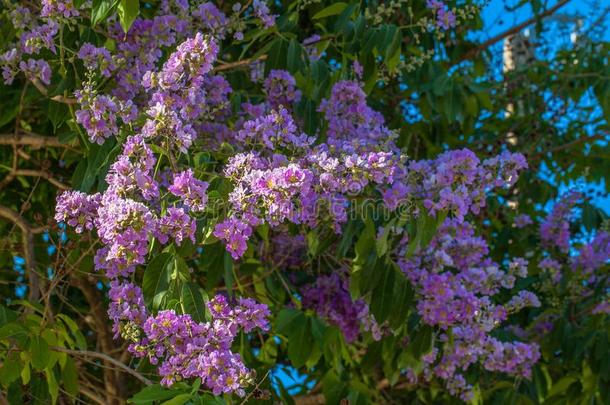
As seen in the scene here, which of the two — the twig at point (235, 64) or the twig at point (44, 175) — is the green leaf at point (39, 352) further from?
the twig at point (235, 64)

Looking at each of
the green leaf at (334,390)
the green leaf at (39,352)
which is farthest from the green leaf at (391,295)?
the green leaf at (39,352)

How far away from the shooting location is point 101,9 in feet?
6.40

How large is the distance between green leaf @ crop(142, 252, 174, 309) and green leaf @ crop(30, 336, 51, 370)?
352 mm

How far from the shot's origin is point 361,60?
278 cm

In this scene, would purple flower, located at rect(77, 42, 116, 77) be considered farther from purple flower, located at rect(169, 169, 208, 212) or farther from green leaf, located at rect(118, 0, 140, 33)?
purple flower, located at rect(169, 169, 208, 212)

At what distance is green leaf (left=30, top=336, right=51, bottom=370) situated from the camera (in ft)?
6.98

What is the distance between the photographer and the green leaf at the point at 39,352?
6.98 feet

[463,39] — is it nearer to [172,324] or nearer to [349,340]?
[349,340]

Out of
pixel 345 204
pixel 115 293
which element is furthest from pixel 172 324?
pixel 345 204

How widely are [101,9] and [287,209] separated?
21.6 inches

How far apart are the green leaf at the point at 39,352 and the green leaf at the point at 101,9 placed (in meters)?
0.72


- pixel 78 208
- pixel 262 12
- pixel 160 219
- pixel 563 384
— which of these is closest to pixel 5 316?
pixel 78 208

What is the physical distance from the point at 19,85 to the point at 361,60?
1.15 m

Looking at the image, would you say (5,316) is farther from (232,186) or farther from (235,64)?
(235,64)
